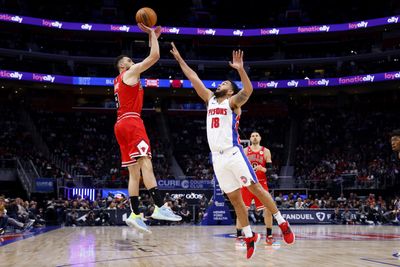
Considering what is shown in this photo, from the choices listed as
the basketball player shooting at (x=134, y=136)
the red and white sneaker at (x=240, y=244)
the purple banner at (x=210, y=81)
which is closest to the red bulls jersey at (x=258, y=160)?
the red and white sneaker at (x=240, y=244)

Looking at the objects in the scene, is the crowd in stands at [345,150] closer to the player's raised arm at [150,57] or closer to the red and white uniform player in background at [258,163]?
the red and white uniform player in background at [258,163]

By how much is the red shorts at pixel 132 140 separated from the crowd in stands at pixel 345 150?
2339 centimetres

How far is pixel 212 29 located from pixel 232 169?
111 ft

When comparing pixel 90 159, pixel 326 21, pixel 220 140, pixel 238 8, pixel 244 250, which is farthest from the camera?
pixel 238 8

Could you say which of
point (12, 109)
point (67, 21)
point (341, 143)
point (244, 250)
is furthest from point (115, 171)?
point (244, 250)

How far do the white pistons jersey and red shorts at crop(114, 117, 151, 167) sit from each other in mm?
867

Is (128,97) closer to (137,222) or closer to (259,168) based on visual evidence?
(137,222)

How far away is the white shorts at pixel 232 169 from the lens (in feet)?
21.3

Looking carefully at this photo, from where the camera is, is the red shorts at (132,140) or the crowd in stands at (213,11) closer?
the red shorts at (132,140)

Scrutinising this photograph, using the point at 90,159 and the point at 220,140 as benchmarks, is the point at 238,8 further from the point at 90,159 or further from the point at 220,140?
the point at 220,140

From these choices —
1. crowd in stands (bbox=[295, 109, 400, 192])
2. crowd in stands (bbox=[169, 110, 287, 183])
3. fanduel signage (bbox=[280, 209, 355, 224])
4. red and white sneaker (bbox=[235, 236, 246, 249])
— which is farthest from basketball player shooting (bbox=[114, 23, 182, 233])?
crowd in stands (bbox=[169, 110, 287, 183])

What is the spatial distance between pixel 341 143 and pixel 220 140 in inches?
1194

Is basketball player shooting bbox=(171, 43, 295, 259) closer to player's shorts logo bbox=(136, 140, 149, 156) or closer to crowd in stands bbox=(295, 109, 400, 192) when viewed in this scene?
player's shorts logo bbox=(136, 140, 149, 156)

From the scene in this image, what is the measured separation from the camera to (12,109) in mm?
36281
